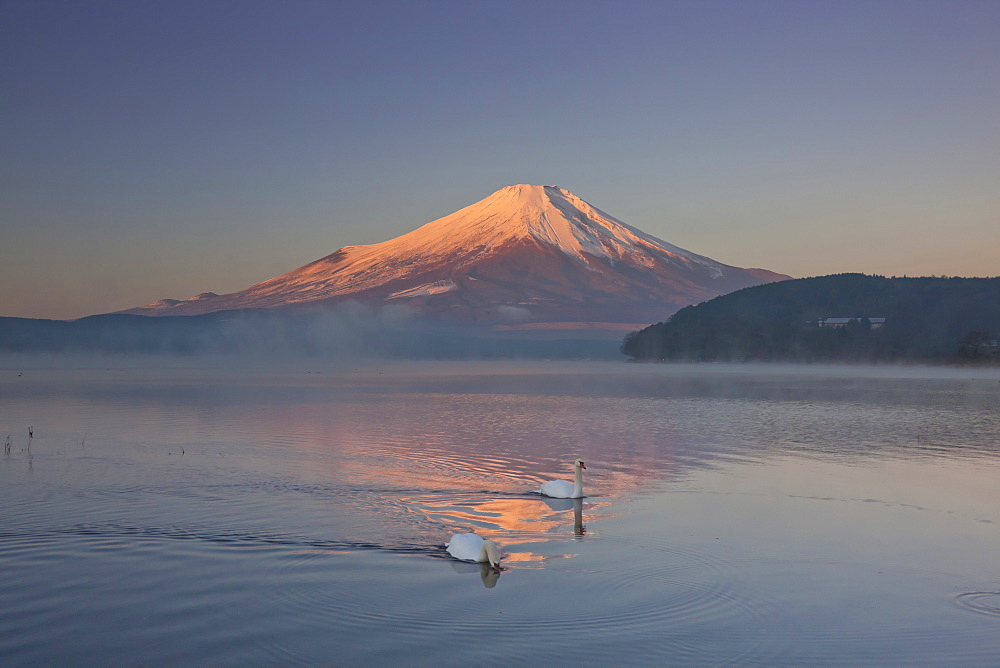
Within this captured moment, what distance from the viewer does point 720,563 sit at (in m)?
12.8

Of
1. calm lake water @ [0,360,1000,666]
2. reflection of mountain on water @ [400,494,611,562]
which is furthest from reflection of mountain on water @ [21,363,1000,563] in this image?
calm lake water @ [0,360,1000,666]

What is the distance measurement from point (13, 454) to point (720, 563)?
68.5 ft

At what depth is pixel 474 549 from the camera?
41.6 feet

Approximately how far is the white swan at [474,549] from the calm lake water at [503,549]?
0.20m

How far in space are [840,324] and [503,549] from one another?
155 meters

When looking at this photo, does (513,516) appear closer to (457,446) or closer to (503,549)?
(503,549)

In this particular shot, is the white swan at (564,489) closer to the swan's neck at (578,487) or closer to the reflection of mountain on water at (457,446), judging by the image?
the swan's neck at (578,487)

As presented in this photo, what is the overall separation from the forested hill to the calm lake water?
12208 cm

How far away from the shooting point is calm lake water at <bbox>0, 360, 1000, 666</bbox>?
944 centimetres

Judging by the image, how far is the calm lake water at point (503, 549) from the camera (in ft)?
31.0

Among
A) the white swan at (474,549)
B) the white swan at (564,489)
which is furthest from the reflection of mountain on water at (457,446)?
the white swan at (474,549)

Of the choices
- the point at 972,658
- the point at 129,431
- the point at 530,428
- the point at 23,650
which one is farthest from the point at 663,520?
the point at 129,431

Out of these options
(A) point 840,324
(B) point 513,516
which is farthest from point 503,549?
(A) point 840,324

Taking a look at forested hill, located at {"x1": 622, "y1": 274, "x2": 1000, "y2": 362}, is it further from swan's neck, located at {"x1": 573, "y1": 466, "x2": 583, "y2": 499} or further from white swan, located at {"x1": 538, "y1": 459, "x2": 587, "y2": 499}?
white swan, located at {"x1": 538, "y1": 459, "x2": 587, "y2": 499}
